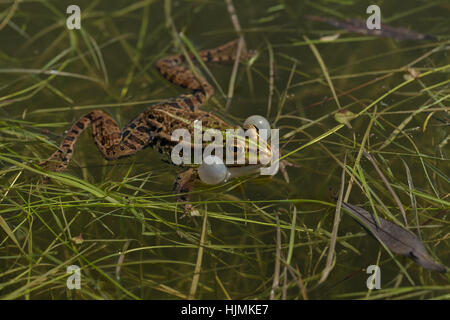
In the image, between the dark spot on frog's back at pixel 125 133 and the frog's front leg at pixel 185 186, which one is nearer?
the frog's front leg at pixel 185 186

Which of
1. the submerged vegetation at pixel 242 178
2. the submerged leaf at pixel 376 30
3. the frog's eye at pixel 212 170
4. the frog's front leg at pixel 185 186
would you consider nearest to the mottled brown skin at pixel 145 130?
the frog's front leg at pixel 185 186

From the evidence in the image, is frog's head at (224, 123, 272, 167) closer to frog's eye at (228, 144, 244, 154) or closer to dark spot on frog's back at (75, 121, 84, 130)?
frog's eye at (228, 144, 244, 154)

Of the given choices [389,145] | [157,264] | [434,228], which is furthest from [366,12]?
[157,264]

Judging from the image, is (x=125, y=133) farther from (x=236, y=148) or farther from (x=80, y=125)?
(x=236, y=148)

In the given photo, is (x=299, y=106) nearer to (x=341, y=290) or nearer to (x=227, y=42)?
(x=227, y=42)

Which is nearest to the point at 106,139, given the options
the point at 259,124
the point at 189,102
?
the point at 189,102

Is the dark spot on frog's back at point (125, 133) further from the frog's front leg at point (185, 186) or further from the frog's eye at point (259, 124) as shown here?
the frog's eye at point (259, 124)
